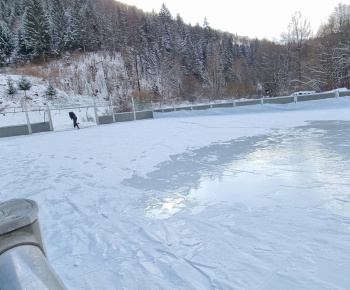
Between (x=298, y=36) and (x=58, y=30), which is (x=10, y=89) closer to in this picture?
(x=58, y=30)

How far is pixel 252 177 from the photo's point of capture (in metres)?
3.09

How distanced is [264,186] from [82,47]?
1770 inches

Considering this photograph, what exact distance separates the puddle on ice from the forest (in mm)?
20865

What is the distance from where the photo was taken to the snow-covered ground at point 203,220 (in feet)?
4.67

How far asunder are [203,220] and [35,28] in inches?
1715

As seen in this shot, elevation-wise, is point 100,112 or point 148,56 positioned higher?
point 148,56

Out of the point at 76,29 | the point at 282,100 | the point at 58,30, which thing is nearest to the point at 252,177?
the point at 282,100

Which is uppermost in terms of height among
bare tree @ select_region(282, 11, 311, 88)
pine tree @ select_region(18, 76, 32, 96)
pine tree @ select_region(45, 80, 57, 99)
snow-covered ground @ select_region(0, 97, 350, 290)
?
bare tree @ select_region(282, 11, 311, 88)

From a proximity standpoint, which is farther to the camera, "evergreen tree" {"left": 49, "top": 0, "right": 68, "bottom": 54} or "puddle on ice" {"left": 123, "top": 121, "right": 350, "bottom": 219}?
"evergreen tree" {"left": 49, "top": 0, "right": 68, "bottom": 54}

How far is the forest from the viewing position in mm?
24234

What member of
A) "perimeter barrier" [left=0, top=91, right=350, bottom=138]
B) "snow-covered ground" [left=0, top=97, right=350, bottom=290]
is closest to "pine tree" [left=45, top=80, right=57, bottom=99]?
"perimeter barrier" [left=0, top=91, right=350, bottom=138]

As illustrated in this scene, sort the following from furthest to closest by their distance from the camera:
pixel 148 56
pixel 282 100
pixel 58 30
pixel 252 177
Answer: pixel 148 56 < pixel 58 30 < pixel 282 100 < pixel 252 177

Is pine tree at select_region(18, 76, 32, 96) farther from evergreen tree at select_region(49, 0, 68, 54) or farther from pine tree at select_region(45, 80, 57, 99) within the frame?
evergreen tree at select_region(49, 0, 68, 54)

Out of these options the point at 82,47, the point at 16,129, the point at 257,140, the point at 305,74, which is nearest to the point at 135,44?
the point at 82,47
